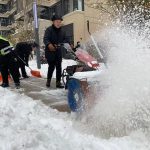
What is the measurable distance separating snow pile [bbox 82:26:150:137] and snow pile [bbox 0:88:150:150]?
25cm

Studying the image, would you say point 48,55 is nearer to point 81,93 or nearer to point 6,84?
point 6,84

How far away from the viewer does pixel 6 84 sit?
11.3m

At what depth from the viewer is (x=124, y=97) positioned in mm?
5590

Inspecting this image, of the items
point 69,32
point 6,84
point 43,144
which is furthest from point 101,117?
point 69,32

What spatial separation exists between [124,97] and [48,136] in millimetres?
1147

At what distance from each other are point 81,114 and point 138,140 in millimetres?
1492

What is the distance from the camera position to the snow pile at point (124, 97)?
17.7ft

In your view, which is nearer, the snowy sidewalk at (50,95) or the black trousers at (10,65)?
the snowy sidewalk at (50,95)

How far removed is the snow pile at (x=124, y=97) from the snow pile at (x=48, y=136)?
0.82ft

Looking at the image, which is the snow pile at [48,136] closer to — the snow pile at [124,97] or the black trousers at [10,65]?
the snow pile at [124,97]

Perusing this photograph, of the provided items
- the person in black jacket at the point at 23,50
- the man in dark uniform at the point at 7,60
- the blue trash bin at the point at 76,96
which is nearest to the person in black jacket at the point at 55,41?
the man in dark uniform at the point at 7,60

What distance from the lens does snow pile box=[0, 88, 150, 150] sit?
480 cm

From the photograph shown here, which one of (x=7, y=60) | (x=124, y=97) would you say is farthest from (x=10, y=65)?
(x=124, y=97)

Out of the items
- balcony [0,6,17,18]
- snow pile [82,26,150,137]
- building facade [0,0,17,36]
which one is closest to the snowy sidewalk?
snow pile [82,26,150,137]
